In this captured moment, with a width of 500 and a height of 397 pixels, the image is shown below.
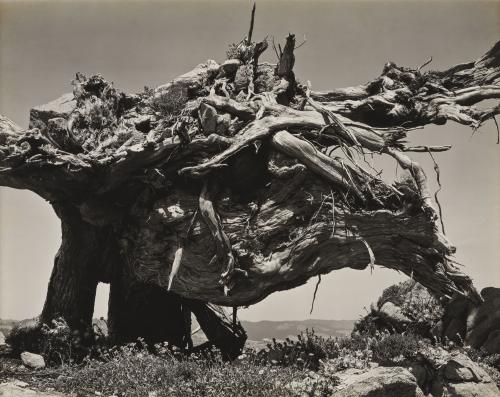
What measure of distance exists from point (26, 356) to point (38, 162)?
439 cm

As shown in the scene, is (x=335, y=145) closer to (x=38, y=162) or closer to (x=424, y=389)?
(x=424, y=389)

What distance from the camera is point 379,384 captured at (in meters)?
7.95

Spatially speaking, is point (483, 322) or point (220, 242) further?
point (483, 322)

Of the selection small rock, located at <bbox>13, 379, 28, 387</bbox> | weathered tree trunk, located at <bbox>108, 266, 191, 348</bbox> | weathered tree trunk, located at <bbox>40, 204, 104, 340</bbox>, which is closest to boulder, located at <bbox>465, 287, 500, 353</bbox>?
weathered tree trunk, located at <bbox>108, 266, 191, 348</bbox>

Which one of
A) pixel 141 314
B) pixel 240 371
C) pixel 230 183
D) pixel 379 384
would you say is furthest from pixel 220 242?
pixel 141 314

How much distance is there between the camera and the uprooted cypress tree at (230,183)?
10.4m

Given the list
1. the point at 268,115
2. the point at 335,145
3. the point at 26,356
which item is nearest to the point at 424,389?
the point at 335,145

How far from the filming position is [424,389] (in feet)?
32.9

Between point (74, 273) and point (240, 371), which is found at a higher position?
point (74, 273)

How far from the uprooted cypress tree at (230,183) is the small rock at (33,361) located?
145 centimetres

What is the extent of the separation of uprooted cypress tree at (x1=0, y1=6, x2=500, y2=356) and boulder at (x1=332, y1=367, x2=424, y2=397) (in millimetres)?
2498

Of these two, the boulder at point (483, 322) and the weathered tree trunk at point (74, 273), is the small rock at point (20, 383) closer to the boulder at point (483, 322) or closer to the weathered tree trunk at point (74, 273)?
the weathered tree trunk at point (74, 273)

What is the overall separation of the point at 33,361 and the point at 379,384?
755 cm

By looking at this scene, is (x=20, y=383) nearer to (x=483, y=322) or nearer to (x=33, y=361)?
(x=33, y=361)
